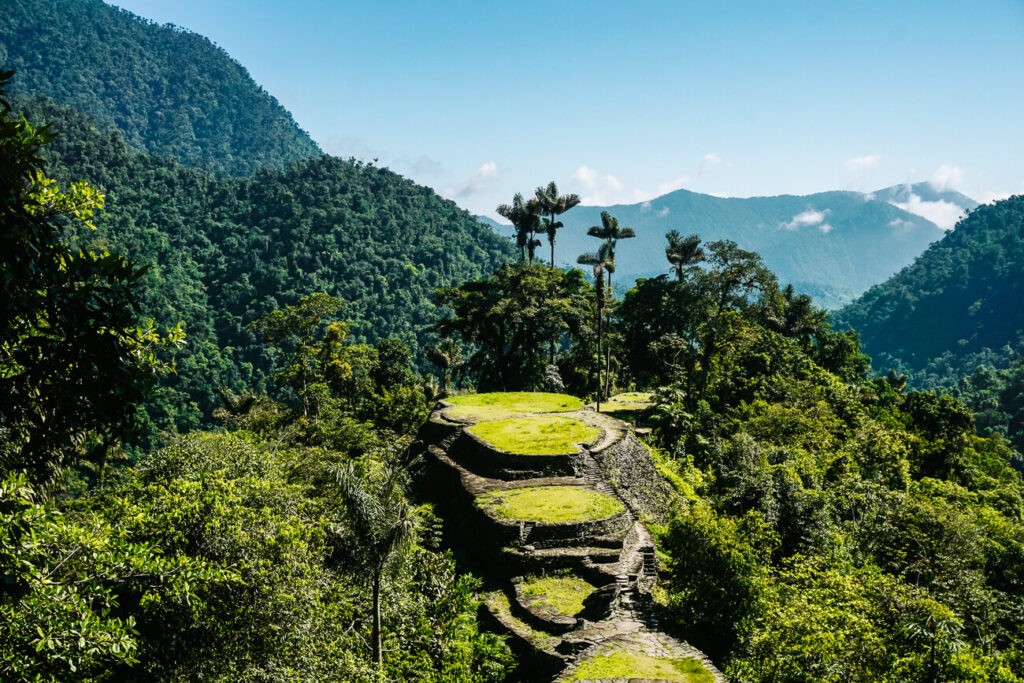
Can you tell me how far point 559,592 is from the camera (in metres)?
16.3

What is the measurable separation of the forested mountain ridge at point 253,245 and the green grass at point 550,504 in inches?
2177

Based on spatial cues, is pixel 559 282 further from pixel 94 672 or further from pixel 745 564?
pixel 94 672

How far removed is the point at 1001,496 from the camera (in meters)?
32.3

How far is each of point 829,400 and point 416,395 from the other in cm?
2577

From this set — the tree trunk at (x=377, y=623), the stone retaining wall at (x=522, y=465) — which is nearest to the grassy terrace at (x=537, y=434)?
the stone retaining wall at (x=522, y=465)

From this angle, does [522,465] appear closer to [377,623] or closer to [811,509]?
[377,623]

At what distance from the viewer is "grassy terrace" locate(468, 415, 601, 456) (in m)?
22.5

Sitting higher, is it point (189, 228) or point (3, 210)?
point (189, 228)

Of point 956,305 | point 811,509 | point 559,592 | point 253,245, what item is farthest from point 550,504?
point 956,305

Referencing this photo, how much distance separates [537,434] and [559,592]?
8.35m

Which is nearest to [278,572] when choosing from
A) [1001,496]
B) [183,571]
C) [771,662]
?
[183,571]

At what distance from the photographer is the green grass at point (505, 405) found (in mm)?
26825

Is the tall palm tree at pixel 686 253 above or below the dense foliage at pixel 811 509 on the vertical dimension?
above

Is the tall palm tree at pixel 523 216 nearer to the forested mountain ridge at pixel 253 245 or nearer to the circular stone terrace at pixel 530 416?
the circular stone terrace at pixel 530 416
